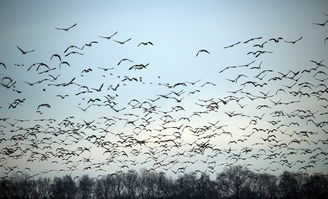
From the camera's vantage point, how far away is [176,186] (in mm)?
95875

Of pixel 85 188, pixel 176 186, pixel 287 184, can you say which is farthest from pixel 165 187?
pixel 287 184

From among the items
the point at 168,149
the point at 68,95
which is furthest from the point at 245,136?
the point at 68,95

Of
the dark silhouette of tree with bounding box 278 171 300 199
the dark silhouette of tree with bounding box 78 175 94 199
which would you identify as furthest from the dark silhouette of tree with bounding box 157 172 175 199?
the dark silhouette of tree with bounding box 278 171 300 199

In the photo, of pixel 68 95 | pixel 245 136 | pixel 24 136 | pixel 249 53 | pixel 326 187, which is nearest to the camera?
pixel 249 53

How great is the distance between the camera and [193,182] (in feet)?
316

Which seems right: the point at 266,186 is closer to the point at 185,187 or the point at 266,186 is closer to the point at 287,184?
the point at 287,184

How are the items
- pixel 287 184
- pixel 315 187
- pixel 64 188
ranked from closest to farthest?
pixel 315 187, pixel 64 188, pixel 287 184

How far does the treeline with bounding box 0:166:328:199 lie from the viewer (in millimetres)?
89062

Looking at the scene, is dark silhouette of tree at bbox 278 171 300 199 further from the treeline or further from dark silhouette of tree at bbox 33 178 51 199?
dark silhouette of tree at bbox 33 178 51 199

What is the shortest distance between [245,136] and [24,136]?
20987mm

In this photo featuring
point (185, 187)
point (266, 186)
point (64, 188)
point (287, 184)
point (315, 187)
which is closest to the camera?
point (315, 187)

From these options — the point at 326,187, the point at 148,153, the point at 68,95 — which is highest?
the point at 68,95

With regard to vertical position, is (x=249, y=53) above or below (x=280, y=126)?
above

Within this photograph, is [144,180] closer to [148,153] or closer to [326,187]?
[326,187]
